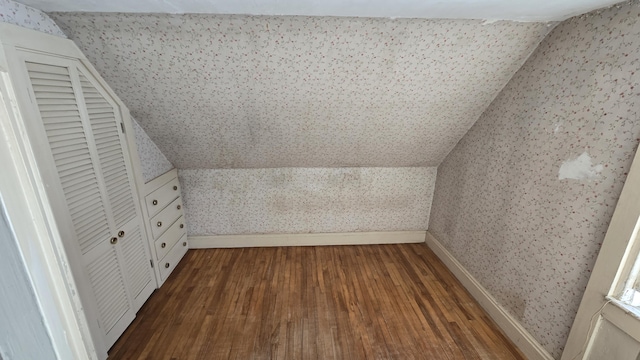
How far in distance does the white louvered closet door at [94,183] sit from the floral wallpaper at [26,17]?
0.13 m

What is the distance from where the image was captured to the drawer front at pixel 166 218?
2072mm

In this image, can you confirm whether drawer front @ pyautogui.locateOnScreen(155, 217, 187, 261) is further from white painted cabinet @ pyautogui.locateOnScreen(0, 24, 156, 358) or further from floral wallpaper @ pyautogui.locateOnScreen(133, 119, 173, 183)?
floral wallpaper @ pyautogui.locateOnScreen(133, 119, 173, 183)

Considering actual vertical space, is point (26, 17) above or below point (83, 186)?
above

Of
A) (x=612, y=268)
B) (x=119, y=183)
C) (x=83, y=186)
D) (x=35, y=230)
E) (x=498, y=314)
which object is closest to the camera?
(x=35, y=230)

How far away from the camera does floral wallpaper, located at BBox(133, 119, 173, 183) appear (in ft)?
6.35

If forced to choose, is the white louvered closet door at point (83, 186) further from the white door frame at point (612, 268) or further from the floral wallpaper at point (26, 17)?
the white door frame at point (612, 268)

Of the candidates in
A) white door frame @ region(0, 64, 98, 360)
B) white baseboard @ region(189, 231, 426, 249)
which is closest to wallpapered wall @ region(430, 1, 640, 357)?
white baseboard @ region(189, 231, 426, 249)

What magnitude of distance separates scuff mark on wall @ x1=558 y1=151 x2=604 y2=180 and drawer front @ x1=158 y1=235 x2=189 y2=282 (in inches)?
110

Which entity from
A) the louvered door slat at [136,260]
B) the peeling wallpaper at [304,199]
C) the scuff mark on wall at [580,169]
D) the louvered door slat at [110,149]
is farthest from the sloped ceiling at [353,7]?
the peeling wallpaper at [304,199]

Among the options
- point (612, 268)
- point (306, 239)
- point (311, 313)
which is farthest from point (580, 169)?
point (306, 239)

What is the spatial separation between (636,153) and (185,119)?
7.96 feet

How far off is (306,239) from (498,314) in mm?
1725

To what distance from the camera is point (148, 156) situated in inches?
80.5

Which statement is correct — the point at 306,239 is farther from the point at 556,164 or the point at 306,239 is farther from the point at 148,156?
the point at 556,164
